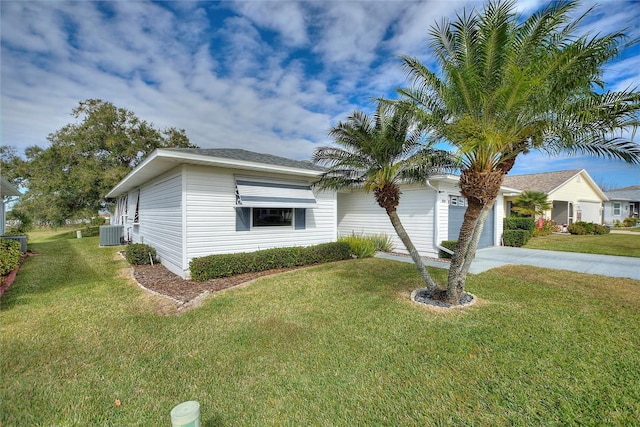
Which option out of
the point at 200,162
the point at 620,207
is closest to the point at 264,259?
the point at 200,162

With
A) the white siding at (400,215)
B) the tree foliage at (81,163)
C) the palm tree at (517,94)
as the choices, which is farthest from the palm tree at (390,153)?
the tree foliage at (81,163)

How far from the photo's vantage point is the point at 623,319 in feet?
17.0

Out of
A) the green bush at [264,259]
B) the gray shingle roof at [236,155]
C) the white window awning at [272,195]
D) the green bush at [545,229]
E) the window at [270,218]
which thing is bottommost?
the green bush at [264,259]

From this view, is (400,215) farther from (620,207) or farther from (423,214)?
(620,207)

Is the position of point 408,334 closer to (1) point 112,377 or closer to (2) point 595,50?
(1) point 112,377

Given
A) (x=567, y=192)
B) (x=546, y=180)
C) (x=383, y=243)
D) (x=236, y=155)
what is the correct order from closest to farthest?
1. (x=236, y=155)
2. (x=383, y=243)
3. (x=567, y=192)
4. (x=546, y=180)

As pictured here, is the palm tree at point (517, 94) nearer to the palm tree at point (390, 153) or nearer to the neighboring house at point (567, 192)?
the palm tree at point (390, 153)

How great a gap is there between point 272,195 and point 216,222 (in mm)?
2132

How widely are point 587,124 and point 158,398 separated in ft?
27.0

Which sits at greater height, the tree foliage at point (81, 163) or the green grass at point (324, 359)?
the tree foliage at point (81, 163)

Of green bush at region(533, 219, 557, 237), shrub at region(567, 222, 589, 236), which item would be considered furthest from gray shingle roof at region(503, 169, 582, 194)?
shrub at region(567, 222, 589, 236)

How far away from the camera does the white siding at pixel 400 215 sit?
12.5 metres

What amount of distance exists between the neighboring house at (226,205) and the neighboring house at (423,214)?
3.18 meters

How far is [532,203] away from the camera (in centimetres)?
2064
